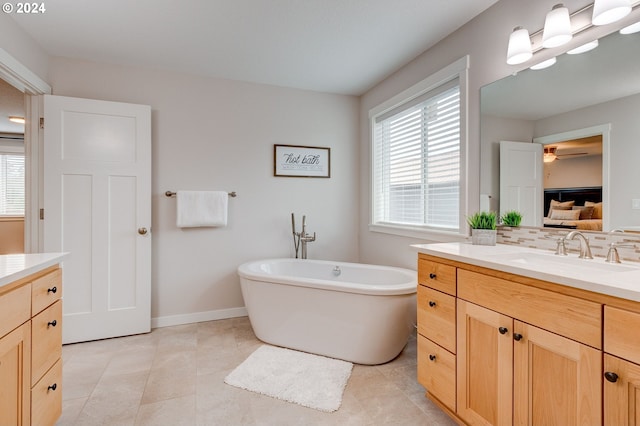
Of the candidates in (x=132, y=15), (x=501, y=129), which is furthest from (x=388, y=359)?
(x=132, y=15)

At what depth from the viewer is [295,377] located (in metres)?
2.05

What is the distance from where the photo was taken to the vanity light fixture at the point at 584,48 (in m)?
1.50

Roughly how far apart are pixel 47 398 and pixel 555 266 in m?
2.25

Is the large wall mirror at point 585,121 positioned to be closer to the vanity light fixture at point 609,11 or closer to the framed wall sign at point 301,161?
the vanity light fixture at point 609,11

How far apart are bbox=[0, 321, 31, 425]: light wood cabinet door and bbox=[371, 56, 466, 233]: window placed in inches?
95.6

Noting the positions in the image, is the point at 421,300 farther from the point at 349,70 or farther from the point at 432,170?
the point at 349,70

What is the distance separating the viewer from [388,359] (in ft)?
7.45

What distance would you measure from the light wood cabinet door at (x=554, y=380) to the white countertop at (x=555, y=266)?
0.66 feet

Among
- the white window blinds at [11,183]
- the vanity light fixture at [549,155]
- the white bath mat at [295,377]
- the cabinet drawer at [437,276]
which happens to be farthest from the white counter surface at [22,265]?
the white window blinds at [11,183]

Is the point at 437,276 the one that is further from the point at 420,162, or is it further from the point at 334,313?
the point at 420,162

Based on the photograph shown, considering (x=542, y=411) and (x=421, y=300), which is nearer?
(x=542, y=411)

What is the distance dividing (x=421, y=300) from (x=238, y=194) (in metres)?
2.12

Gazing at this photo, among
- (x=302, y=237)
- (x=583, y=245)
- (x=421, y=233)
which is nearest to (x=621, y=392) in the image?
(x=583, y=245)

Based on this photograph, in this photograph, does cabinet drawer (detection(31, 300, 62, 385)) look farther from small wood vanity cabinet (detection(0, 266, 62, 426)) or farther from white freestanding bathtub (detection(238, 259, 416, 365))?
white freestanding bathtub (detection(238, 259, 416, 365))
